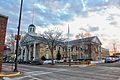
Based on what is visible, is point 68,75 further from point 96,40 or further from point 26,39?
point 96,40

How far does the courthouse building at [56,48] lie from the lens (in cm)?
7800

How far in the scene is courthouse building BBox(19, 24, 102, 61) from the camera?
78.0m

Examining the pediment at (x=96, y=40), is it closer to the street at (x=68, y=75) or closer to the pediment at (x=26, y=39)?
the pediment at (x=26, y=39)

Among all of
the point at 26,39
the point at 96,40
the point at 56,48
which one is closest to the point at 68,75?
the point at 56,48

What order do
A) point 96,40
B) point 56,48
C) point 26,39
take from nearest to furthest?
point 56,48 < point 26,39 < point 96,40

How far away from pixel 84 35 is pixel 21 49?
31.0m

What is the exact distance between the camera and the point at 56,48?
8281cm

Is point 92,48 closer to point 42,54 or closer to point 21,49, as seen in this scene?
point 42,54

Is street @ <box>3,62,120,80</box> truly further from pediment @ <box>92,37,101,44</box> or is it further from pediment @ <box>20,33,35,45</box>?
pediment @ <box>92,37,101,44</box>

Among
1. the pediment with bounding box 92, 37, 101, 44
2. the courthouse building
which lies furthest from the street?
the pediment with bounding box 92, 37, 101, 44

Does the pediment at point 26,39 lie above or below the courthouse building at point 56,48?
above

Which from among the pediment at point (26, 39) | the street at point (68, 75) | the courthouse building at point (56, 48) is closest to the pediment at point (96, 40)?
the courthouse building at point (56, 48)

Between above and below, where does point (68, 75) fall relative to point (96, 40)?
below

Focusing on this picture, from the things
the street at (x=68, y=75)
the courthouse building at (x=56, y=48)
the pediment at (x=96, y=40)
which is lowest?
the street at (x=68, y=75)
